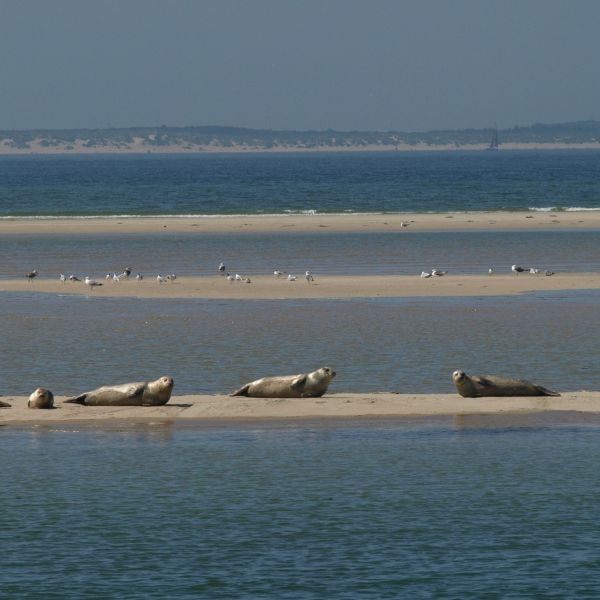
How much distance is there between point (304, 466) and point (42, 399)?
501cm

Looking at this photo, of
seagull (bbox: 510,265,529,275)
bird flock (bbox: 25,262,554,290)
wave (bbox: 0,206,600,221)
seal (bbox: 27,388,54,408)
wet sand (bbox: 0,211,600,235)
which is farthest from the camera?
wave (bbox: 0,206,600,221)

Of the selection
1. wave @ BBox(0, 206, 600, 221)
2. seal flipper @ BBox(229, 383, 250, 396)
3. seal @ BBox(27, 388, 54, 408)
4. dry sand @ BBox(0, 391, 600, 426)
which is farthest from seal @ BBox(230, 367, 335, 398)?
wave @ BBox(0, 206, 600, 221)

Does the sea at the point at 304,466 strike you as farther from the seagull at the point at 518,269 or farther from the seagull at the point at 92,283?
the seagull at the point at 518,269

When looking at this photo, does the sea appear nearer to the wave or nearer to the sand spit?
the sand spit

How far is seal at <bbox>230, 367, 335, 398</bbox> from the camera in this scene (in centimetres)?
2222

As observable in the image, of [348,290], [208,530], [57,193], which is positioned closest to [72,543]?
[208,530]

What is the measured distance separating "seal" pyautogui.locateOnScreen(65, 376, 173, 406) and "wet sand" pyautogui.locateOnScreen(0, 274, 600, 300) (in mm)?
15955

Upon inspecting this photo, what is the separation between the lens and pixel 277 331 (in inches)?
1224

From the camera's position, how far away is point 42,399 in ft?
69.8

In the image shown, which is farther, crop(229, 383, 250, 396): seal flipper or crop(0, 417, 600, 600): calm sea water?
crop(229, 383, 250, 396): seal flipper

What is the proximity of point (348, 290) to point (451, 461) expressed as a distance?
840 inches

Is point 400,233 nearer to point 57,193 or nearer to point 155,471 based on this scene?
point 155,471

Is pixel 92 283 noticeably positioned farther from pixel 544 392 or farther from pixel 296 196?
pixel 296 196

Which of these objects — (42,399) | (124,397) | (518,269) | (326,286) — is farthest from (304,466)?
(518,269)
